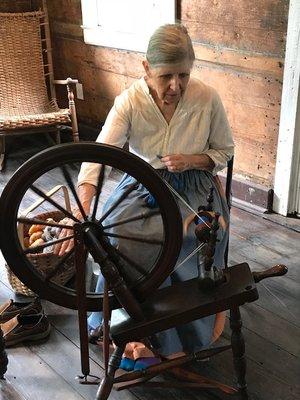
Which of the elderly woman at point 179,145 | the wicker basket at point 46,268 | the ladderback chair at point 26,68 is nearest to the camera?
the elderly woman at point 179,145

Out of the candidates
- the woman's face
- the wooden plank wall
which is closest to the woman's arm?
the woman's face

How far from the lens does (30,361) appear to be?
186cm

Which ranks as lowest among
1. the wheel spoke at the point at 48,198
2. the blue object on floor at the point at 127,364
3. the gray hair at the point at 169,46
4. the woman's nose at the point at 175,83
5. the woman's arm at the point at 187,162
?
the blue object on floor at the point at 127,364

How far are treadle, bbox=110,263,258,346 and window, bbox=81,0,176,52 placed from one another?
202cm

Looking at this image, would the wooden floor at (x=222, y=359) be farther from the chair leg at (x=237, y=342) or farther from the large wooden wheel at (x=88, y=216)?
the large wooden wheel at (x=88, y=216)

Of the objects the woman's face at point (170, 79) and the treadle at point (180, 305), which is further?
the woman's face at point (170, 79)

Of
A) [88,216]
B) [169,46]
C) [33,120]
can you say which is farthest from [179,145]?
[33,120]

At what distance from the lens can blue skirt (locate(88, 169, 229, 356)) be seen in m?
1.59

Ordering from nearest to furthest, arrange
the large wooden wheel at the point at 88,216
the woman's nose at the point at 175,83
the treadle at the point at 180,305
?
1. the large wooden wheel at the point at 88,216
2. the treadle at the point at 180,305
3. the woman's nose at the point at 175,83

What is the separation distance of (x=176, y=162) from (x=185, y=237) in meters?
0.24

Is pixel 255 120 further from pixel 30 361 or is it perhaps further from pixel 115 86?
pixel 30 361

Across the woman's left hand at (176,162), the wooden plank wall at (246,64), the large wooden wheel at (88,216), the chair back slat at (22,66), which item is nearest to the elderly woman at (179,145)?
the woman's left hand at (176,162)

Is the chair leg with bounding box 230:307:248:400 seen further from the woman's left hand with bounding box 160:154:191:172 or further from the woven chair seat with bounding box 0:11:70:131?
the woven chair seat with bounding box 0:11:70:131

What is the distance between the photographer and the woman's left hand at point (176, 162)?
1.66 meters
